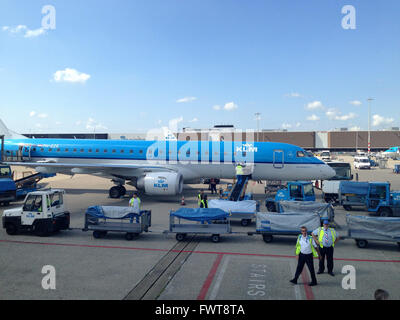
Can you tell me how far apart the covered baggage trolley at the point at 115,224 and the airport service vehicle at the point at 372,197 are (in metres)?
13.1

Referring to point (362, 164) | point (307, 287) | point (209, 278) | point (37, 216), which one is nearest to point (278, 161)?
point (307, 287)

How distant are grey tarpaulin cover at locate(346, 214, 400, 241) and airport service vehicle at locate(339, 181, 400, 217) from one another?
587cm

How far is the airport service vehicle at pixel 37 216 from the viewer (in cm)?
1320

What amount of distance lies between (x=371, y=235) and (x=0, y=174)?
25.0 m

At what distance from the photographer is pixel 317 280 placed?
30.6ft

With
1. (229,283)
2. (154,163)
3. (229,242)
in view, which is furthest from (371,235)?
(154,163)

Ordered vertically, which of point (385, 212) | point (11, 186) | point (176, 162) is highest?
point (176, 162)

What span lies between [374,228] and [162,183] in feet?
43.0

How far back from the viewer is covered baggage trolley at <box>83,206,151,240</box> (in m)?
13.3

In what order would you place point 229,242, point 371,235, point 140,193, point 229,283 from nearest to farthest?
point 229,283
point 371,235
point 229,242
point 140,193

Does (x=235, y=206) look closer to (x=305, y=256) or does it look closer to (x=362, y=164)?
(x=305, y=256)

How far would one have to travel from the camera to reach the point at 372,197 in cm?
1822
